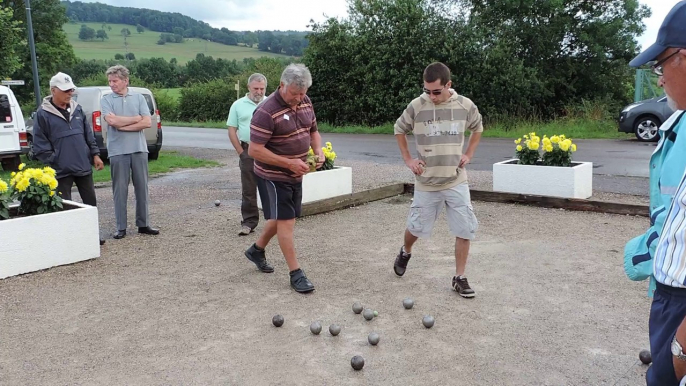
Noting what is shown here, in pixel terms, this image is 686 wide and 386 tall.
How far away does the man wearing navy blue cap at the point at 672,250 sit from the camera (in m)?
1.86

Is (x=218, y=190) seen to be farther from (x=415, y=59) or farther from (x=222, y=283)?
(x=415, y=59)

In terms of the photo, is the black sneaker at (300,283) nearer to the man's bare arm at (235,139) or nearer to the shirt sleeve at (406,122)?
the shirt sleeve at (406,122)

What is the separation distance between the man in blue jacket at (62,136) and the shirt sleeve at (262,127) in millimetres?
Result: 2796

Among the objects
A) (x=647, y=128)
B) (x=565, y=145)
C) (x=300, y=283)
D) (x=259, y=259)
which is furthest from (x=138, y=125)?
(x=647, y=128)

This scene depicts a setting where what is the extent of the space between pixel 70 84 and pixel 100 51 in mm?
91647

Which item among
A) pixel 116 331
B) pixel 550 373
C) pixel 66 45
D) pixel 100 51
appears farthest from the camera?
pixel 100 51

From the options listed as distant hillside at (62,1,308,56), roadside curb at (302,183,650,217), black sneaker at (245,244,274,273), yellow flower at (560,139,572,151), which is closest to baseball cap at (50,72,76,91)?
black sneaker at (245,244,274,273)

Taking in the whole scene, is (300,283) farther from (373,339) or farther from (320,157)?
(373,339)

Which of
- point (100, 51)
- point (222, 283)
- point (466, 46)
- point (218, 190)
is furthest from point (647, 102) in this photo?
point (100, 51)

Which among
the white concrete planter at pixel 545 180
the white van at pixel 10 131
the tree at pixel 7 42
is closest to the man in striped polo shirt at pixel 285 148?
the white concrete planter at pixel 545 180

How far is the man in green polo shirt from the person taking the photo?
24.5 ft

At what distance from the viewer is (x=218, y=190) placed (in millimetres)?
10984

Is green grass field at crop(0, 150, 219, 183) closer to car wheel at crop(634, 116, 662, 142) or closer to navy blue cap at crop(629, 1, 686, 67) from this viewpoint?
car wheel at crop(634, 116, 662, 142)

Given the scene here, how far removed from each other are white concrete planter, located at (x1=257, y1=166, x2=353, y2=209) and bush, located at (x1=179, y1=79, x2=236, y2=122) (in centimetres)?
3057
